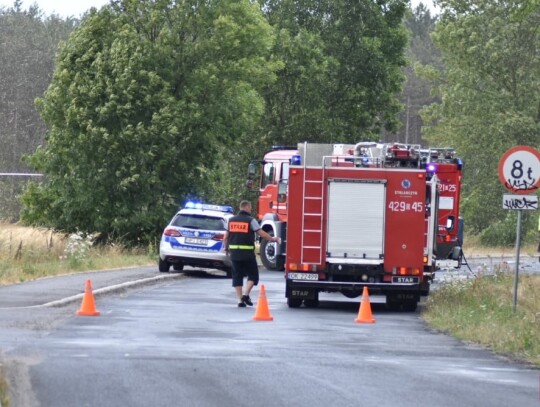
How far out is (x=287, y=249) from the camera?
24703mm

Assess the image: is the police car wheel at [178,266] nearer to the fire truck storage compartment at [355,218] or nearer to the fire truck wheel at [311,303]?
the fire truck wheel at [311,303]

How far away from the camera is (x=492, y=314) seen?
2131 centimetres

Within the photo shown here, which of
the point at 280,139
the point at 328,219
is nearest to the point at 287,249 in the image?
the point at 328,219

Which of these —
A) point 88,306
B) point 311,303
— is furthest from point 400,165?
point 88,306

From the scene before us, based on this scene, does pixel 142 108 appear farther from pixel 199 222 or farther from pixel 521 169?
pixel 521 169

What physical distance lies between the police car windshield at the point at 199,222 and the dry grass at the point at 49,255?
225 centimetres

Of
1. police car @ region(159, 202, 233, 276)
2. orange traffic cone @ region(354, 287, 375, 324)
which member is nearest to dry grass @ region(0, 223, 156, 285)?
police car @ region(159, 202, 233, 276)

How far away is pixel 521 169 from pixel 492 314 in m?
2.17

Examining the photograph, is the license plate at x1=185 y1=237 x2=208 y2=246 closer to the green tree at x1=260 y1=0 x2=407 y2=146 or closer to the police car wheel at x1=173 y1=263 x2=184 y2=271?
the police car wheel at x1=173 y1=263 x2=184 y2=271

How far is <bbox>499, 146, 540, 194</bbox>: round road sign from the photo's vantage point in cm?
2131

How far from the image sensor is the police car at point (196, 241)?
34562 mm

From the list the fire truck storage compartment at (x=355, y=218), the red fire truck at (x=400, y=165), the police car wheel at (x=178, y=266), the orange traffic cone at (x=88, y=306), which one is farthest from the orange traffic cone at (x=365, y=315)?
the police car wheel at (x=178, y=266)

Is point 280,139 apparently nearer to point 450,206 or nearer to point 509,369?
point 450,206

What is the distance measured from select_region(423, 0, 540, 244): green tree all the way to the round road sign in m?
46.4
